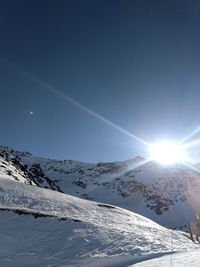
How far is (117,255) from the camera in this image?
33.4ft

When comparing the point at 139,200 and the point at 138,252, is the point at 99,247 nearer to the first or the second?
the point at 138,252

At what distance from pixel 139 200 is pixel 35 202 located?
18697 cm

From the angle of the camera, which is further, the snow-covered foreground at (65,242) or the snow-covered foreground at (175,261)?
the snow-covered foreground at (65,242)

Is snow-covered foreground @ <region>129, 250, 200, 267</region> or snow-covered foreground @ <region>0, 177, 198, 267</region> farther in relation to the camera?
snow-covered foreground @ <region>0, 177, 198, 267</region>

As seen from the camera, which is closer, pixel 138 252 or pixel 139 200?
pixel 138 252

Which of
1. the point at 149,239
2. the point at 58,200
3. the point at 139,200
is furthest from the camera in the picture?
the point at 139,200

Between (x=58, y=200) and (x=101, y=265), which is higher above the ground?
(x=58, y=200)

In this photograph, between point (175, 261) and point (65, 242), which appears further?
point (65, 242)

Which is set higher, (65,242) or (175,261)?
(65,242)

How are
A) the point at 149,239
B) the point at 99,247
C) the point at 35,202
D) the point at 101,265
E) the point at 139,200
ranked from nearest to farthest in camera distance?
1. the point at 101,265
2. the point at 99,247
3. the point at 149,239
4. the point at 35,202
5. the point at 139,200

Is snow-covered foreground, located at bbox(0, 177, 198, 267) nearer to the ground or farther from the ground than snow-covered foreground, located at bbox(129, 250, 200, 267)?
farther from the ground

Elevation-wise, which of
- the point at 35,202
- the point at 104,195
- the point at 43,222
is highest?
the point at 104,195

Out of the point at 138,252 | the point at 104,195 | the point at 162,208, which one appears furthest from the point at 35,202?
the point at 104,195

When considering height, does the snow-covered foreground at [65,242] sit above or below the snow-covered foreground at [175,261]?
above
